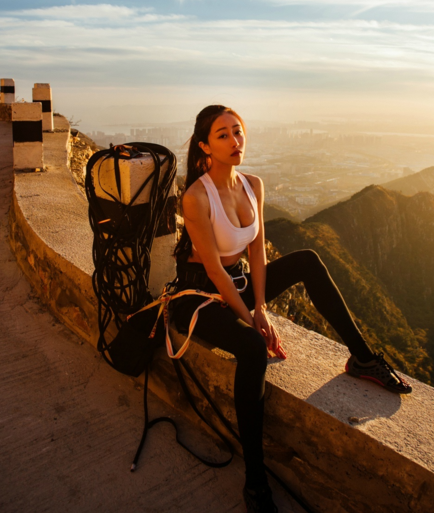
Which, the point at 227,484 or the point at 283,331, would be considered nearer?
the point at 227,484

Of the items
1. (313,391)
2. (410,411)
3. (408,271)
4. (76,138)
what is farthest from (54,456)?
(408,271)

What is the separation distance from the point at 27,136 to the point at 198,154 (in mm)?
3851

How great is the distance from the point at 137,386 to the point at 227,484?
0.84 meters

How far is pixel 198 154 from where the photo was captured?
8.71 ft

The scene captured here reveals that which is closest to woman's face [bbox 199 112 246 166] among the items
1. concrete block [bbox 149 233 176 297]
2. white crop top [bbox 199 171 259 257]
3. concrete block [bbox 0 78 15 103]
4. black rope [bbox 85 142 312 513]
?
white crop top [bbox 199 171 259 257]

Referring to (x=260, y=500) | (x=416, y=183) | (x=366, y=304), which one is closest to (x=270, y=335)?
(x=260, y=500)

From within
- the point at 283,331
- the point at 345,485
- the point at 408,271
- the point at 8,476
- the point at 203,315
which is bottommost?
the point at 408,271

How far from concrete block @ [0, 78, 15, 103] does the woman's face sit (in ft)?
43.1

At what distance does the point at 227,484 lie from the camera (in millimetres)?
2158

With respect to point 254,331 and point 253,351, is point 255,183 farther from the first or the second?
point 253,351

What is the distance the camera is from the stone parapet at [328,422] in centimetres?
175

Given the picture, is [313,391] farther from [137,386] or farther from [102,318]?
[102,318]

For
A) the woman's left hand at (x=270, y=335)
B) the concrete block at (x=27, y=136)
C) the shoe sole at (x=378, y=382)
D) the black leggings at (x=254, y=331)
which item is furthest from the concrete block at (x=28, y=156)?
the shoe sole at (x=378, y=382)

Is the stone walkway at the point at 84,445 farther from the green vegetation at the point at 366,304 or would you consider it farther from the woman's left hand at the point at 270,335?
the green vegetation at the point at 366,304
